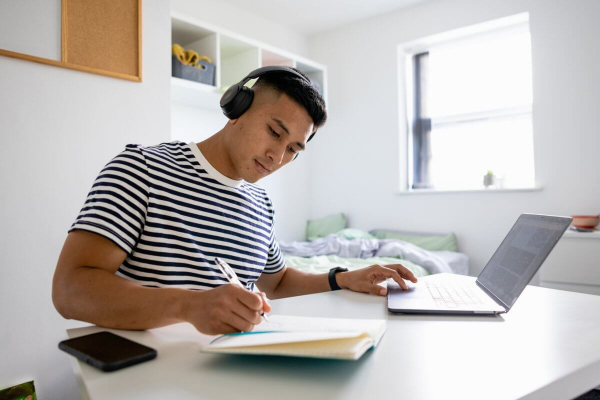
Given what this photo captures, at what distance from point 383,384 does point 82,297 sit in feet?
1.82

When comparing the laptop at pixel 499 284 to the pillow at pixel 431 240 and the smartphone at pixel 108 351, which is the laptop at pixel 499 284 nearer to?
the smartphone at pixel 108 351

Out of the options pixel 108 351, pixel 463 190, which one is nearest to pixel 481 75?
pixel 463 190

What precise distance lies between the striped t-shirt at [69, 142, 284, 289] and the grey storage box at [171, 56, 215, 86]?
1.58 metres

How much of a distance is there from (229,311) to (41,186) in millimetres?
1375

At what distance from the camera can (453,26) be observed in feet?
10.8

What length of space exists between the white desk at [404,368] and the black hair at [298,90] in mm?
575

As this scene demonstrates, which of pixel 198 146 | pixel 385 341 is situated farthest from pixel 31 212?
pixel 385 341

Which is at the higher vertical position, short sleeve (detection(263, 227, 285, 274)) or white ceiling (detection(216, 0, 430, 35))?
white ceiling (detection(216, 0, 430, 35))

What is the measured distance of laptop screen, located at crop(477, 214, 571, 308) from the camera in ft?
2.90

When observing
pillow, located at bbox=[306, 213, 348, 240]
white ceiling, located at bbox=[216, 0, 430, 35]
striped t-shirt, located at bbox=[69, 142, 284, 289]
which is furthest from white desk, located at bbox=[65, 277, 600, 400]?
white ceiling, located at bbox=[216, 0, 430, 35]

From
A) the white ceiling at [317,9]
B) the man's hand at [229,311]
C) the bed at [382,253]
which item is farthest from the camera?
the white ceiling at [317,9]

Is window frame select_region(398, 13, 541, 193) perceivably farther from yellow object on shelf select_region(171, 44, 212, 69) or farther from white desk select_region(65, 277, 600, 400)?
white desk select_region(65, 277, 600, 400)

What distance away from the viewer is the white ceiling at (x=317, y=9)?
3.43 m

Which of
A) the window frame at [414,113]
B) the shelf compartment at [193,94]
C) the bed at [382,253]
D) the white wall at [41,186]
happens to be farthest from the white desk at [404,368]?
the window frame at [414,113]
